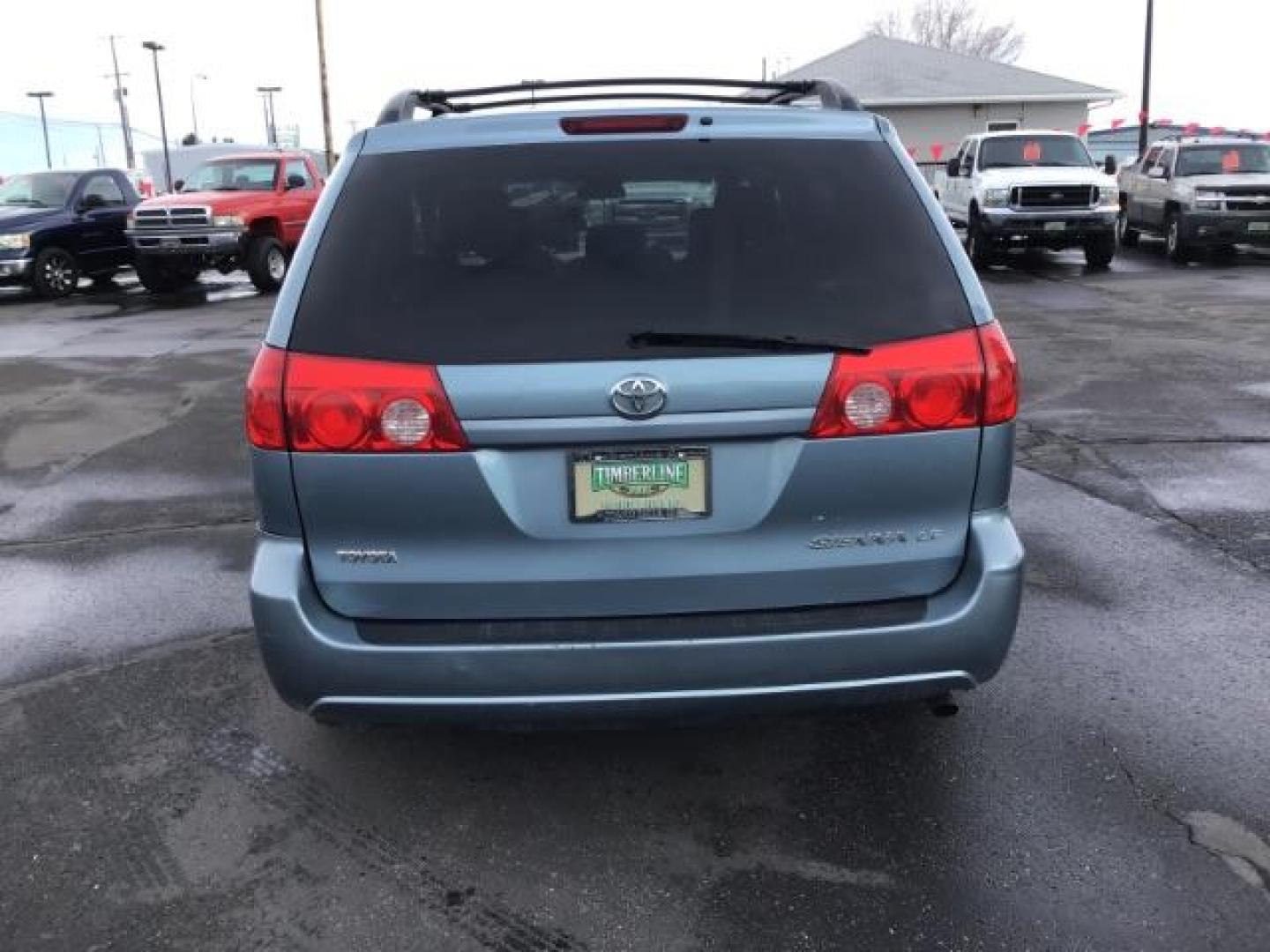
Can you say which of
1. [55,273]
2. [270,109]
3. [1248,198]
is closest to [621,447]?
[55,273]

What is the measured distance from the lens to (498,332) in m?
2.64

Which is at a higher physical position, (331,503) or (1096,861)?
(331,503)

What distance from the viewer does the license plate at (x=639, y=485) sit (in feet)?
8.62

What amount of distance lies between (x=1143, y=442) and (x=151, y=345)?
393 inches

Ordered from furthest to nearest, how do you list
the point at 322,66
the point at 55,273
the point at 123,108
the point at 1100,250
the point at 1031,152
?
the point at 123,108 → the point at 322,66 → the point at 1031,152 → the point at 1100,250 → the point at 55,273

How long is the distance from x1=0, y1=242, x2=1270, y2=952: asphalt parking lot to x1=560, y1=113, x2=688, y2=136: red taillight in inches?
65.4

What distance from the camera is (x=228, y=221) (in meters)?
17.0

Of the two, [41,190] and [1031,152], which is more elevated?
[1031,152]

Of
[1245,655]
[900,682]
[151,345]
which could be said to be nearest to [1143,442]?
[1245,655]

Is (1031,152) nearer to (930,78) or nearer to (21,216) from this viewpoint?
(21,216)

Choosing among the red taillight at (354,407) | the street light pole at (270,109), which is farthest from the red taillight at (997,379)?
the street light pole at (270,109)

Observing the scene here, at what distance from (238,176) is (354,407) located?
1724cm

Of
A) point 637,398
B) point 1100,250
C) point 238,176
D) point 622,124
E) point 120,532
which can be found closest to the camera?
point 637,398

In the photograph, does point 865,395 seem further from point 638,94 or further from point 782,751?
point 638,94
